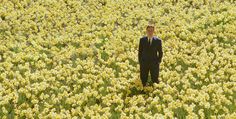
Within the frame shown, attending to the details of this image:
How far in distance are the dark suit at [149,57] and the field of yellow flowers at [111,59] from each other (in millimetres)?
390

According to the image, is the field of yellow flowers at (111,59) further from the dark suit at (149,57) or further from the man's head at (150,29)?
the man's head at (150,29)

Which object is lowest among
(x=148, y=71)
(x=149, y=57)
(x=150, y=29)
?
(x=148, y=71)

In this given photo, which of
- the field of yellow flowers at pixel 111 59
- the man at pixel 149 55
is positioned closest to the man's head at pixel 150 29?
the man at pixel 149 55

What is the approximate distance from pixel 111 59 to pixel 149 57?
2660mm

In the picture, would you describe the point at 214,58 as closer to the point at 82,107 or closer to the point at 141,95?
the point at 141,95

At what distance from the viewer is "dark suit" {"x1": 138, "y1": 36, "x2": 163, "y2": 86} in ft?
46.8

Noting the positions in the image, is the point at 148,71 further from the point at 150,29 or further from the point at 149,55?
the point at 150,29

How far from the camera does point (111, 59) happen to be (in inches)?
656

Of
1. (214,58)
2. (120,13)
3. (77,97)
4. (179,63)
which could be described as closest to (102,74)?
(77,97)

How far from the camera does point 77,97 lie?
1391 centimetres

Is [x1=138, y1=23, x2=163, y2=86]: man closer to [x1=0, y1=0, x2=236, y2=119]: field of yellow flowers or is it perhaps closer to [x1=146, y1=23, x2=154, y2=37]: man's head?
[x1=146, y1=23, x2=154, y2=37]: man's head

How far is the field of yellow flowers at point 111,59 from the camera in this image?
13422mm

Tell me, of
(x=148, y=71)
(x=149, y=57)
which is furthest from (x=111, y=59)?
(x=149, y=57)

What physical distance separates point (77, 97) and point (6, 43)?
625cm
